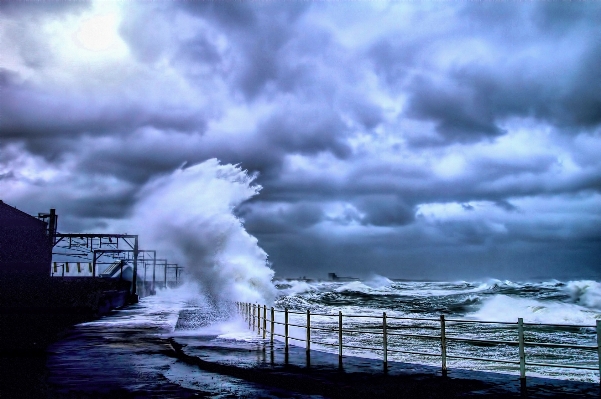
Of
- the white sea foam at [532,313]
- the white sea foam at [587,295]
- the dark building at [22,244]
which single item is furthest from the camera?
the dark building at [22,244]

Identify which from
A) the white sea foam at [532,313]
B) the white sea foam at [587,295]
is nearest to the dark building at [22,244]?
the white sea foam at [532,313]

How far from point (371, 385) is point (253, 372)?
242cm

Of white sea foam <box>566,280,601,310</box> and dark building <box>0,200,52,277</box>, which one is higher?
dark building <box>0,200,52,277</box>

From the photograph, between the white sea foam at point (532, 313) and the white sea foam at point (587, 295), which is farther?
the white sea foam at point (587, 295)

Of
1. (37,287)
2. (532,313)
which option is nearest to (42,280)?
(37,287)

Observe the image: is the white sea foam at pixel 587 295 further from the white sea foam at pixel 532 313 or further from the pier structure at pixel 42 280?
the pier structure at pixel 42 280

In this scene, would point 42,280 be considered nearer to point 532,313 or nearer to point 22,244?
point 22,244

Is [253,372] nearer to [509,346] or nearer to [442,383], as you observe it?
[442,383]

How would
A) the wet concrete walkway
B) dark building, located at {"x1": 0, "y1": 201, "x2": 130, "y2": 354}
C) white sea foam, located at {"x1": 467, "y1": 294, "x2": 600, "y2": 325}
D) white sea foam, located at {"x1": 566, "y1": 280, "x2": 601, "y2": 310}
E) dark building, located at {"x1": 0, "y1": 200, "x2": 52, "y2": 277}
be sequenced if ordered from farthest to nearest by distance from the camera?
dark building, located at {"x1": 0, "y1": 200, "x2": 52, "y2": 277} → white sea foam, located at {"x1": 566, "y1": 280, "x2": 601, "y2": 310} → white sea foam, located at {"x1": 467, "y1": 294, "x2": 600, "y2": 325} → dark building, located at {"x1": 0, "y1": 201, "x2": 130, "y2": 354} → the wet concrete walkway

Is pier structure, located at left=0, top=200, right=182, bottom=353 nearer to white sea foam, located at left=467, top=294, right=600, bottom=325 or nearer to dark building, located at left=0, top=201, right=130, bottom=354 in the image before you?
dark building, located at left=0, top=201, right=130, bottom=354

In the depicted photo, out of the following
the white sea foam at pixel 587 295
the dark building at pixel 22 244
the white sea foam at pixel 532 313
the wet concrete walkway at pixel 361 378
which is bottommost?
the white sea foam at pixel 532 313

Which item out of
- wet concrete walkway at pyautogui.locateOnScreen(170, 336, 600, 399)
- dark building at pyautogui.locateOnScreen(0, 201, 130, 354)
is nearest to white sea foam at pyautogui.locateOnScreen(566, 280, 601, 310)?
wet concrete walkway at pyautogui.locateOnScreen(170, 336, 600, 399)

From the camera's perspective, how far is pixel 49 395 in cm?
793

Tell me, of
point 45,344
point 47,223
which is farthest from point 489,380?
point 47,223
